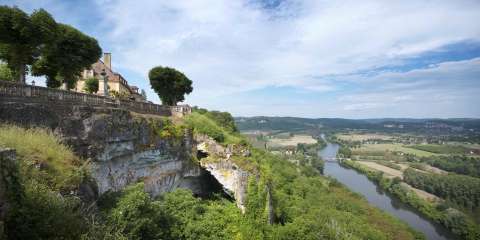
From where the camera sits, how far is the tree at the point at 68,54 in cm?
2103

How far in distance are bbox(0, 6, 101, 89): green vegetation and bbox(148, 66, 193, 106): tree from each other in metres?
13.2

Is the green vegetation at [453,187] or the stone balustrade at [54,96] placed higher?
the stone balustrade at [54,96]

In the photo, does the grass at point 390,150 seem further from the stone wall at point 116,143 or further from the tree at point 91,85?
the stone wall at point 116,143

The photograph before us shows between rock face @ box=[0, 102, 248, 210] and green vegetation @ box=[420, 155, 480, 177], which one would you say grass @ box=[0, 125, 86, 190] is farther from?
green vegetation @ box=[420, 155, 480, 177]

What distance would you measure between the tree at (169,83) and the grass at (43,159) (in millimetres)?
29387

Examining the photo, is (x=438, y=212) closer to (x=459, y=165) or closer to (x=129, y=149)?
(x=129, y=149)

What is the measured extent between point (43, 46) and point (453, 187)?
83.0m

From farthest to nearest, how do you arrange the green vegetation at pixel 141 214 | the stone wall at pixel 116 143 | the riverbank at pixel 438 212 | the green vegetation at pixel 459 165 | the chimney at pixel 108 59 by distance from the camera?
the green vegetation at pixel 459 165
the riverbank at pixel 438 212
the chimney at pixel 108 59
the stone wall at pixel 116 143
the green vegetation at pixel 141 214

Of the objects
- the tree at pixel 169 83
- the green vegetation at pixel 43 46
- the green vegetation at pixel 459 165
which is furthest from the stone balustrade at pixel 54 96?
the green vegetation at pixel 459 165

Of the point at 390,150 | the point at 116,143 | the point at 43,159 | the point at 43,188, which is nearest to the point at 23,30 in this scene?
the point at 116,143

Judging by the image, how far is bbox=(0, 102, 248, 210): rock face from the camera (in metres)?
12.3

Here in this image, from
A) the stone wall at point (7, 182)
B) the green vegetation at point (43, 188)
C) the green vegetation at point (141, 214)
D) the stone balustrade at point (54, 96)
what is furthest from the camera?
the stone balustrade at point (54, 96)

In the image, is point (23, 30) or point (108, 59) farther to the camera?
point (108, 59)

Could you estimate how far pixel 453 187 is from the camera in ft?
236
